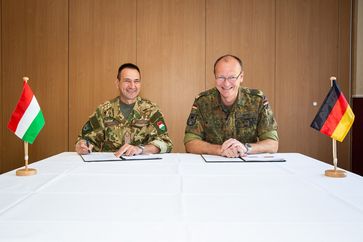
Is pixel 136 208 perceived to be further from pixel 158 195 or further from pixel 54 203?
pixel 54 203

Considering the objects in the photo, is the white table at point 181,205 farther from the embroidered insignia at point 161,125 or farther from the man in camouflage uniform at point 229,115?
the embroidered insignia at point 161,125

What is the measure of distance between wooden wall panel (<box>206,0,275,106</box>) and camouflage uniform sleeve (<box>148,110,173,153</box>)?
1690 mm

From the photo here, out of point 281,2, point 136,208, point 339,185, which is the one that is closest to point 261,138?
point 339,185

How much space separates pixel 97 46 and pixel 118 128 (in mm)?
1893

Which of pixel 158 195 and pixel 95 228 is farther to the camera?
pixel 158 195

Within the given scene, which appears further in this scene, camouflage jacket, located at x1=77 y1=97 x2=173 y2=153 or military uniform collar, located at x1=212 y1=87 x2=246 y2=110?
camouflage jacket, located at x1=77 y1=97 x2=173 y2=153

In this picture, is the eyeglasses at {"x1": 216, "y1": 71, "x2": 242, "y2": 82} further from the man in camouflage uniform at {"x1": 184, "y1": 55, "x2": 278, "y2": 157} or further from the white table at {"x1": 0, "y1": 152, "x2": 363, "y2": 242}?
the white table at {"x1": 0, "y1": 152, "x2": 363, "y2": 242}

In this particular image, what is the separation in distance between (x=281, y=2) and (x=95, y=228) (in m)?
3.95

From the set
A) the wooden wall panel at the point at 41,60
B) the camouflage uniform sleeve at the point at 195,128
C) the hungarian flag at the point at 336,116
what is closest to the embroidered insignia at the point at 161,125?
the camouflage uniform sleeve at the point at 195,128

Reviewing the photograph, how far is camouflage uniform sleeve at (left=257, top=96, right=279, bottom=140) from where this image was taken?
2.12m

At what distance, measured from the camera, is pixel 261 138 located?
2150mm

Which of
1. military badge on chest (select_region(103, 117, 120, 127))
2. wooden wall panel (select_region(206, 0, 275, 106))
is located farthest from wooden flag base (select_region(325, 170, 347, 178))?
wooden wall panel (select_region(206, 0, 275, 106))

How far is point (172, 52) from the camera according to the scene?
396 centimetres

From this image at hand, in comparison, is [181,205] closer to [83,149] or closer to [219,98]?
[83,149]
